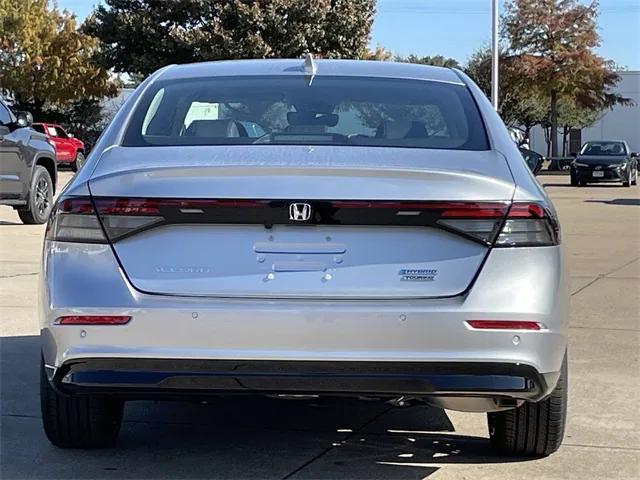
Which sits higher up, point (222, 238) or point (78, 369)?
point (222, 238)

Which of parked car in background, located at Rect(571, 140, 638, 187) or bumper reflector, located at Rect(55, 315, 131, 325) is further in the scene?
parked car in background, located at Rect(571, 140, 638, 187)

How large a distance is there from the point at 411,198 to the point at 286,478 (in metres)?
1.31

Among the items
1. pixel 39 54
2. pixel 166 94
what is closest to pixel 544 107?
pixel 39 54

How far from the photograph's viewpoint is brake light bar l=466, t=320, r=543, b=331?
145 inches

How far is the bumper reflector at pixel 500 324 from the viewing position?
12.1 ft

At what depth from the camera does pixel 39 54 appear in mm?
46031

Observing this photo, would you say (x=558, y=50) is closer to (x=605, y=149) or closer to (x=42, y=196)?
(x=605, y=149)

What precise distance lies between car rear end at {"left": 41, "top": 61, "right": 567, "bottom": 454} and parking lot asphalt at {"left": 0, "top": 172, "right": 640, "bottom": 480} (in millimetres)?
442

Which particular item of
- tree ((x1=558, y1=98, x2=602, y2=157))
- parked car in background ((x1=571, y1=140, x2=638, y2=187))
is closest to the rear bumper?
parked car in background ((x1=571, y1=140, x2=638, y2=187))

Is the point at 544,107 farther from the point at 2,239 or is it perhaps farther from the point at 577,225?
the point at 2,239

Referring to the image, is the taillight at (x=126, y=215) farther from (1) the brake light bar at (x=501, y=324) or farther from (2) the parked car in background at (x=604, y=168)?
(2) the parked car in background at (x=604, y=168)

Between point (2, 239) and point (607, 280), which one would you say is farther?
point (2, 239)

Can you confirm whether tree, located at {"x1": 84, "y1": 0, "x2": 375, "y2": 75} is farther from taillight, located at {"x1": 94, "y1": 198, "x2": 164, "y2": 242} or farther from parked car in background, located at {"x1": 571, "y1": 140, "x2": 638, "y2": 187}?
taillight, located at {"x1": 94, "y1": 198, "x2": 164, "y2": 242}

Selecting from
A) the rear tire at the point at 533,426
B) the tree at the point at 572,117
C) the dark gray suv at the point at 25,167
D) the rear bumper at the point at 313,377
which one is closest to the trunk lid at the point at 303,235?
the rear bumper at the point at 313,377
